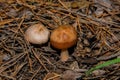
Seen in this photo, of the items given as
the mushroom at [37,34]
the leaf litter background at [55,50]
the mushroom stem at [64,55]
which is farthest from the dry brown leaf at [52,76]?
the mushroom at [37,34]

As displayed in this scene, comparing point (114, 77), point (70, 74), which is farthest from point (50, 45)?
point (114, 77)

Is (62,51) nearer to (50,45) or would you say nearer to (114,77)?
(50,45)

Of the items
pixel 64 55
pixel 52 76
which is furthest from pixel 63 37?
pixel 52 76

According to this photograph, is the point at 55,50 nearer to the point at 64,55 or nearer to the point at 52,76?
the point at 64,55

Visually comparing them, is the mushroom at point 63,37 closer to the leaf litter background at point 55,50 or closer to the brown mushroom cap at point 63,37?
the brown mushroom cap at point 63,37

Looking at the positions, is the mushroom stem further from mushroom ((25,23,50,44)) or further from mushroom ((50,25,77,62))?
mushroom ((25,23,50,44))

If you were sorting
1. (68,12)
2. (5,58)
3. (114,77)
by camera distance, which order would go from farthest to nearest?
(68,12), (5,58), (114,77)

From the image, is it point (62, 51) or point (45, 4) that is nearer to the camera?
point (62, 51)
